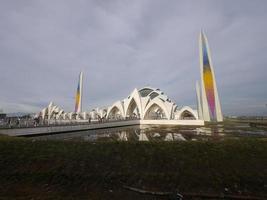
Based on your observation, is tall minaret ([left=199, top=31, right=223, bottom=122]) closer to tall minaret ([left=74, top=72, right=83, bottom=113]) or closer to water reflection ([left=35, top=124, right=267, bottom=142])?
water reflection ([left=35, top=124, right=267, bottom=142])

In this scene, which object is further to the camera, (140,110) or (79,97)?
(79,97)

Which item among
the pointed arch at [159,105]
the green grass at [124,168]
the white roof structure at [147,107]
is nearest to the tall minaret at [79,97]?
the white roof structure at [147,107]

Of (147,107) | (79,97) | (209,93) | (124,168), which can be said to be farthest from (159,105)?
(124,168)

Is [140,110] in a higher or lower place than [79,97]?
lower

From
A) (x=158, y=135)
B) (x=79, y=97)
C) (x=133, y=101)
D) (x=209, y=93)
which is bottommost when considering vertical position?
(x=158, y=135)

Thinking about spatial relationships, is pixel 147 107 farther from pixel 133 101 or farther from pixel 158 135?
pixel 158 135

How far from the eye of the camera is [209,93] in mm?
49906

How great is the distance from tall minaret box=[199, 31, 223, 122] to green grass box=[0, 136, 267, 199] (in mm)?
39827

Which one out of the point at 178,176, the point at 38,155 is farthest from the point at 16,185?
the point at 178,176

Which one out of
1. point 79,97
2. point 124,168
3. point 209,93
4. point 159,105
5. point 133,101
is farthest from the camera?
point 79,97

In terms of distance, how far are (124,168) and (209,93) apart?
46.3 meters

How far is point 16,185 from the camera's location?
6.83 m

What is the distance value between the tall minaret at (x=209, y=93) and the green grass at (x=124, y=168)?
39827 millimetres

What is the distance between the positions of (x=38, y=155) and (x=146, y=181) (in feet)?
18.2
